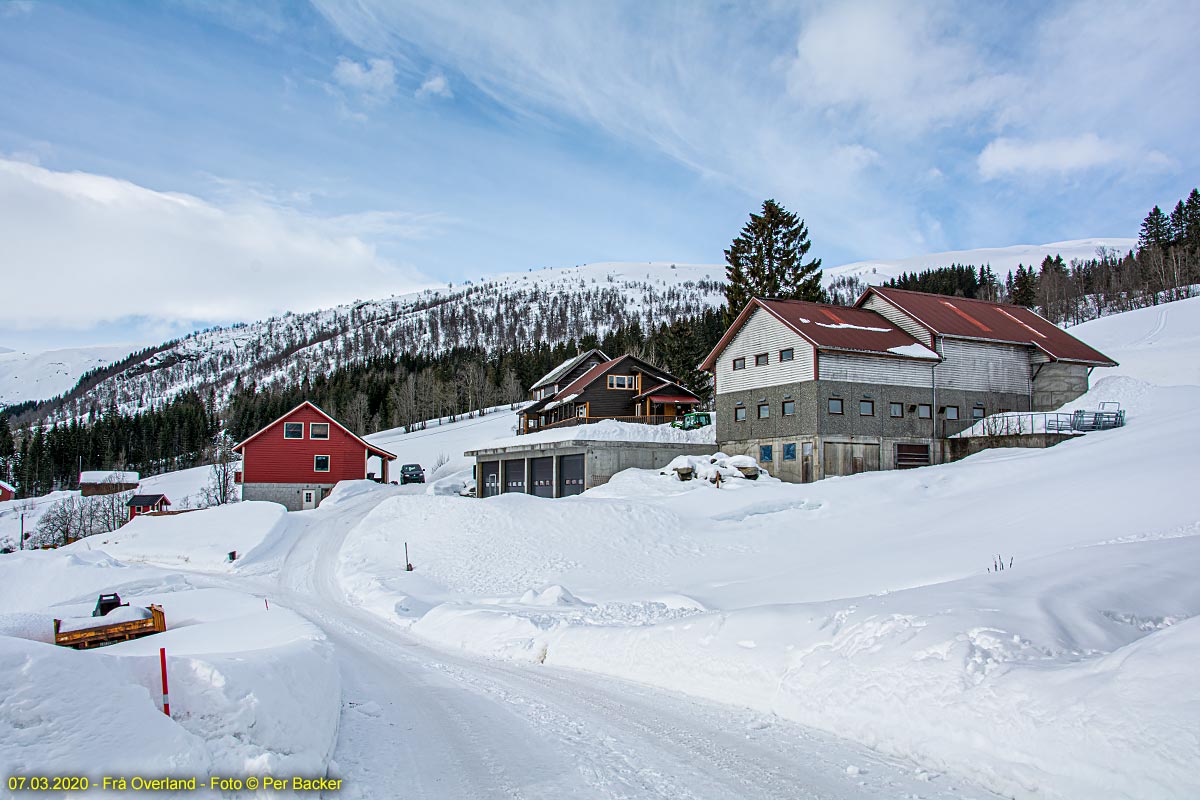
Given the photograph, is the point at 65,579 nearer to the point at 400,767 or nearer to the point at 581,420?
the point at 400,767

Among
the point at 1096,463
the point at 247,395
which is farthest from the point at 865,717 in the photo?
the point at 247,395

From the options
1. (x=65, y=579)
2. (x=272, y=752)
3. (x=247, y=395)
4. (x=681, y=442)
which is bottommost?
(x=65, y=579)

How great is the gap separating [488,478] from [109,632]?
33.8 m

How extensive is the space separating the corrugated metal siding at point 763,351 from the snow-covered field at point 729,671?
485 inches

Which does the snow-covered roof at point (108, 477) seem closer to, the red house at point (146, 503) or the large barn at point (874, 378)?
the red house at point (146, 503)

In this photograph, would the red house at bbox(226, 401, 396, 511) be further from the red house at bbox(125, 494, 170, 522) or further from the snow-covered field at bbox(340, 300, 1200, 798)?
the snow-covered field at bbox(340, 300, 1200, 798)

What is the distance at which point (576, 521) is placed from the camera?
2980 cm

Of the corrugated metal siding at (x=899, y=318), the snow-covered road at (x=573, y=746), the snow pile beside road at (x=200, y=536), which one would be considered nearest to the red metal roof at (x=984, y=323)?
the corrugated metal siding at (x=899, y=318)

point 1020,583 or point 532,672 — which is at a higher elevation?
point 1020,583

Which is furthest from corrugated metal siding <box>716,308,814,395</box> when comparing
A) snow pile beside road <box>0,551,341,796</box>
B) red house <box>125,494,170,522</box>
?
red house <box>125,494,170,522</box>

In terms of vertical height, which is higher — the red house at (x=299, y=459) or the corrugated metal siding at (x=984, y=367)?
the corrugated metal siding at (x=984, y=367)

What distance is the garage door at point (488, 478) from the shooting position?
49.2 meters

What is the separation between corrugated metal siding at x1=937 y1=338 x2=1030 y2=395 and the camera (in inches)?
1521

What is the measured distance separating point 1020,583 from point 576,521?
2063 cm
